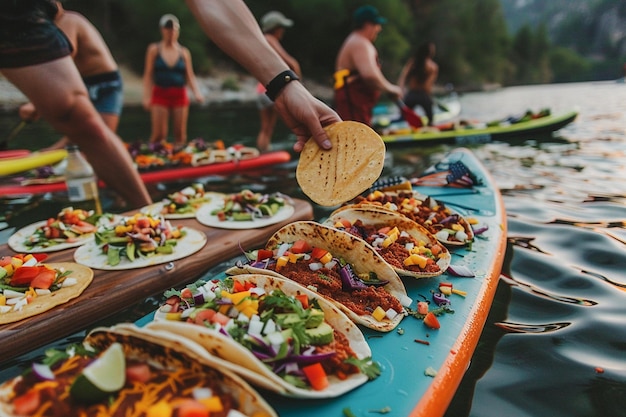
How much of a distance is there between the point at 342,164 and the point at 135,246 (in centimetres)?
204

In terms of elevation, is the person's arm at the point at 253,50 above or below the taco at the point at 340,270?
above

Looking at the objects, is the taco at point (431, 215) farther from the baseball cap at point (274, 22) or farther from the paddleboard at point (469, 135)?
the paddleboard at point (469, 135)

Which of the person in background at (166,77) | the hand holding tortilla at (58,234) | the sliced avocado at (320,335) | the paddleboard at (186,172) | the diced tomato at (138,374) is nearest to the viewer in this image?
the diced tomato at (138,374)

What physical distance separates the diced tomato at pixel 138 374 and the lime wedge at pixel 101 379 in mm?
31

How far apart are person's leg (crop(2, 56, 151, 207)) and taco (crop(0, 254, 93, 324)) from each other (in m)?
1.74

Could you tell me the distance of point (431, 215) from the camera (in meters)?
3.71

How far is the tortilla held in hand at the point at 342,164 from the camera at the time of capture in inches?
109

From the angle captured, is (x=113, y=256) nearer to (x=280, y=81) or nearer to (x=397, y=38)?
(x=280, y=81)

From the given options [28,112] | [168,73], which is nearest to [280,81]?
[28,112]

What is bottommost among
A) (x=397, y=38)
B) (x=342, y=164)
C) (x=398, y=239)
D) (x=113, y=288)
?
(x=113, y=288)

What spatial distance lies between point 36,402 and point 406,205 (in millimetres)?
3005

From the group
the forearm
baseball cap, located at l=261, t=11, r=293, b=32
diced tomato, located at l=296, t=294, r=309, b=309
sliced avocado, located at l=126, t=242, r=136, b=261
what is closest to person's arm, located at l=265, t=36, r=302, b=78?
baseball cap, located at l=261, t=11, r=293, b=32

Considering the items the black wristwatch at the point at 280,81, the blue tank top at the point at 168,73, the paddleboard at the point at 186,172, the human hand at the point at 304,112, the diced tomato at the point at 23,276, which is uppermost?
the black wristwatch at the point at 280,81

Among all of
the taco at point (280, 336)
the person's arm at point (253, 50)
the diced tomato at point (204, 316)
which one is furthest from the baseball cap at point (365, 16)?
the diced tomato at point (204, 316)
